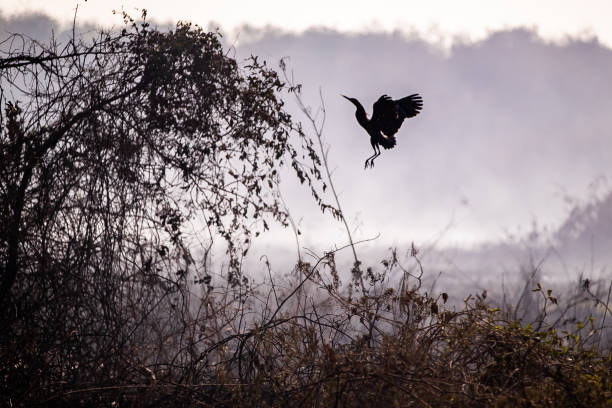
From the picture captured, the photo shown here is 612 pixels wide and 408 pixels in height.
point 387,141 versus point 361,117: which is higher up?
point 361,117

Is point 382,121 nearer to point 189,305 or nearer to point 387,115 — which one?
point 387,115

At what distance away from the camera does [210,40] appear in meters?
5.52

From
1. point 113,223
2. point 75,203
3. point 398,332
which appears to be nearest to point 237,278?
point 113,223

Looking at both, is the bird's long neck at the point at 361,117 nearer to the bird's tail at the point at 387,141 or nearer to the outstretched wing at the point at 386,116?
the outstretched wing at the point at 386,116

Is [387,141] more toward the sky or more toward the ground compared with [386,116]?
more toward the ground

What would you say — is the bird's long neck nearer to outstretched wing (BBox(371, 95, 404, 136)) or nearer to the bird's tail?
outstretched wing (BBox(371, 95, 404, 136))

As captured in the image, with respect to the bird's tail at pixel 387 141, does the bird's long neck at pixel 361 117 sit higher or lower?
higher

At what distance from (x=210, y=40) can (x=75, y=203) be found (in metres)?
2.14

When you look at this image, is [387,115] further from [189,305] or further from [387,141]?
[189,305]

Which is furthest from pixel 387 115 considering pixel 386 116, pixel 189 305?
pixel 189 305

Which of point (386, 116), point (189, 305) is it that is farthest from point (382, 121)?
point (189, 305)

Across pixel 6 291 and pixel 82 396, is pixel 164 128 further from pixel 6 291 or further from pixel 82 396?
pixel 82 396

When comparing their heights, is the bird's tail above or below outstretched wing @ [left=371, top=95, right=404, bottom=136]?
below

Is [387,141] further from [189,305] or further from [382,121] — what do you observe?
[189,305]
